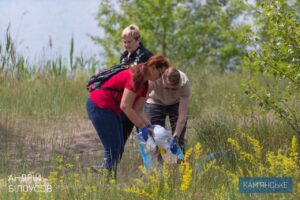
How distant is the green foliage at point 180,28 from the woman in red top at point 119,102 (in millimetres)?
17681

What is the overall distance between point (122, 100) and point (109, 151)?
66 cm

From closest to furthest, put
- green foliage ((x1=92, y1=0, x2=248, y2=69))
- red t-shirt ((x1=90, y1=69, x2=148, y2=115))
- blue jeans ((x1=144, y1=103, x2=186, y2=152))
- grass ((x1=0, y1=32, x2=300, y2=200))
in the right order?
1. grass ((x1=0, y1=32, x2=300, y2=200))
2. red t-shirt ((x1=90, y1=69, x2=148, y2=115))
3. blue jeans ((x1=144, y1=103, x2=186, y2=152))
4. green foliage ((x1=92, y1=0, x2=248, y2=69))

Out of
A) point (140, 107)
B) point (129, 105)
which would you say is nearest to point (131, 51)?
point (140, 107)

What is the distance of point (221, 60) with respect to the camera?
2953 centimetres

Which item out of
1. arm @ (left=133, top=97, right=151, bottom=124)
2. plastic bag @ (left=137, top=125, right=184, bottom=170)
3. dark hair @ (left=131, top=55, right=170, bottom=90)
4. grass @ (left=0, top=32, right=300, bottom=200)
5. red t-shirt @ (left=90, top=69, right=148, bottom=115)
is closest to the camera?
grass @ (left=0, top=32, right=300, bottom=200)

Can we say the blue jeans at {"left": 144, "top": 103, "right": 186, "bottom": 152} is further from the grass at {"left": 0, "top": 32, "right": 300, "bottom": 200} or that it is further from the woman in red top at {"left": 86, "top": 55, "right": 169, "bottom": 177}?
the woman in red top at {"left": 86, "top": 55, "right": 169, "bottom": 177}

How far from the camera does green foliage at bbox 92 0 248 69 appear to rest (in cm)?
2548

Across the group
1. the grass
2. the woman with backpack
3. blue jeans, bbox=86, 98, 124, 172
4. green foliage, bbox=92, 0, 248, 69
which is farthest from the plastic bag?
green foliage, bbox=92, 0, 248, 69

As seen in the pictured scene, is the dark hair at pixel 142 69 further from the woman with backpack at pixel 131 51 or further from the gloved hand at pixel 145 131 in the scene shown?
the woman with backpack at pixel 131 51

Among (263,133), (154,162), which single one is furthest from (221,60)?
(154,162)

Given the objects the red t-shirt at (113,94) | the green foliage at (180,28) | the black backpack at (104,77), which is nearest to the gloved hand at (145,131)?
the red t-shirt at (113,94)

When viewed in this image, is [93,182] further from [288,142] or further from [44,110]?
[44,110]

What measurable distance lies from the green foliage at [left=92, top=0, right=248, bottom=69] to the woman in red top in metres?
17.7

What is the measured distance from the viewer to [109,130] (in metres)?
7.16
